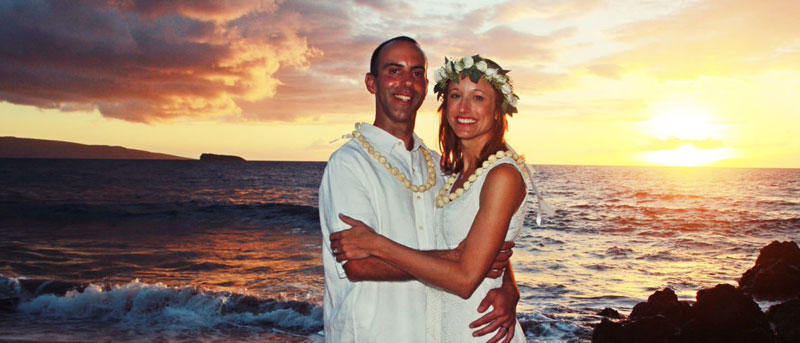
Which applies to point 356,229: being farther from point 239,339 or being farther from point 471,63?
point 239,339

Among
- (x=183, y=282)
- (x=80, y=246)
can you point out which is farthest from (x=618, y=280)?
(x=80, y=246)

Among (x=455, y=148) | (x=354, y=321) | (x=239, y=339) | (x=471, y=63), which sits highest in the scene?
(x=471, y=63)

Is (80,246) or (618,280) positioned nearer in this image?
(618,280)

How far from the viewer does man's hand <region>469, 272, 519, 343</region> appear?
3332mm

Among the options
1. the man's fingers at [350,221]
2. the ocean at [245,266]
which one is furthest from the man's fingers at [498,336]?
the ocean at [245,266]

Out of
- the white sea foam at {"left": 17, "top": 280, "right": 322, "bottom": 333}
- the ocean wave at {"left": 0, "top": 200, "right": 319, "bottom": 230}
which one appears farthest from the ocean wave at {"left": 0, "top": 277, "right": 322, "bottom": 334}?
the ocean wave at {"left": 0, "top": 200, "right": 319, "bottom": 230}

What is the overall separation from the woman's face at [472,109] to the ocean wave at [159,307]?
7.46 meters

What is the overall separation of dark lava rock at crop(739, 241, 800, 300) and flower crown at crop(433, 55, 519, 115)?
12371 mm

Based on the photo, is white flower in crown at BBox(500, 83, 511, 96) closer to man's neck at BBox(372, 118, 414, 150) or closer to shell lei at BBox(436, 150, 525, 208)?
shell lei at BBox(436, 150, 525, 208)

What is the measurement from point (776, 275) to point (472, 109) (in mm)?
12790

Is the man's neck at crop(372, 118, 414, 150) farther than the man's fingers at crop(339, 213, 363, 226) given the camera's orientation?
Yes

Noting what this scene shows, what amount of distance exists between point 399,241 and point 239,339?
720 centimetres

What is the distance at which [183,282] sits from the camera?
13562 millimetres

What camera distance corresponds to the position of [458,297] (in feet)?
11.2
